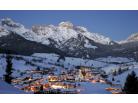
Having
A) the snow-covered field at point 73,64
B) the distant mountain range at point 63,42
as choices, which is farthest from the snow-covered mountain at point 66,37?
the snow-covered field at point 73,64

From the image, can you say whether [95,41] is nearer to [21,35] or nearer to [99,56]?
[99,56]

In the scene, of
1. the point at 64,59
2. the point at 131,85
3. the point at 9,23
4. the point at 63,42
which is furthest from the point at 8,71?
the point at 131,85

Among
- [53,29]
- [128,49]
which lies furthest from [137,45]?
[53,29]

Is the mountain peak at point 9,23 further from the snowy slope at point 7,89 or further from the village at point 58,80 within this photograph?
the snowy slope at point 7,89

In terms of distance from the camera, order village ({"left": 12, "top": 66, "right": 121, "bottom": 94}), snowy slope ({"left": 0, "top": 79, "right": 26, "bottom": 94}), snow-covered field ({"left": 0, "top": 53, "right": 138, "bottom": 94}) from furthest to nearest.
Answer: snow-covered field ({"left": 0, "top": 53, "right": 138, "bottom": 94}) → village ({"left": 12, "top": 66, "right": 121, "bottom": 94}) → snowy slope ({"left": 0, "top": 79, "right": 26, "bottom": 94})

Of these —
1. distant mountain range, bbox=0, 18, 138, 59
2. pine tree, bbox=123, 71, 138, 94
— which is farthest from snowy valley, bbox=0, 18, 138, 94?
pine tree, bbox=123, 71, 138, 94

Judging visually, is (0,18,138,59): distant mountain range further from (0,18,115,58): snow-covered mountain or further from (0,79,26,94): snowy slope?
(0,79,26,94): snowy slope
